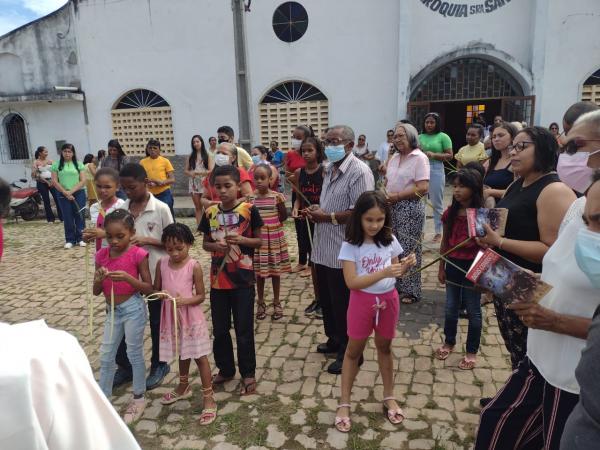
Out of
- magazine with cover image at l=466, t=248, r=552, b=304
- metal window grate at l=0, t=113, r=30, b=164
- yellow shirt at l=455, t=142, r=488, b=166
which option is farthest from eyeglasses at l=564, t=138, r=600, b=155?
metal window grate at l=0, t=113, r=30, b=164

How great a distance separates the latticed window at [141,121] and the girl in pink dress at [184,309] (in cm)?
1078

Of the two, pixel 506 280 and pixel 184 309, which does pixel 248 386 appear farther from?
pixel 506 280

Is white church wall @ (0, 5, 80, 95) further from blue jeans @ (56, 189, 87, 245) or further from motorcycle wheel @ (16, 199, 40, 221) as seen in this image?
blue jeans @ (56, 189, 87, 245)

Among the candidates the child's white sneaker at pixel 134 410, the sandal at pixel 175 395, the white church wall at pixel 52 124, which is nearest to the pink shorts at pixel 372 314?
the sandal at pixel 175 395

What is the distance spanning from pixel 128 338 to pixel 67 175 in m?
6.35

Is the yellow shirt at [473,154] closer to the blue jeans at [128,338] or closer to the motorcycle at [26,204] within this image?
the blue jeans at [128,338]

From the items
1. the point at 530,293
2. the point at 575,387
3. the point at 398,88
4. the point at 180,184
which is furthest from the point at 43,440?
the point at 180,184

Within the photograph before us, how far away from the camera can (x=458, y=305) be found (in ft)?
12.3

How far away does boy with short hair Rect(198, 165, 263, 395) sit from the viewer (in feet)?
10.7

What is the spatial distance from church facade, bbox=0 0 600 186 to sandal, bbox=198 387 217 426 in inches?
285

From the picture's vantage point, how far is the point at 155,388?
3.57 metres

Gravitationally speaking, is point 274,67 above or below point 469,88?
above

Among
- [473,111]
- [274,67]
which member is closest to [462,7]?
[473,111]

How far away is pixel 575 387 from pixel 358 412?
167 cm
